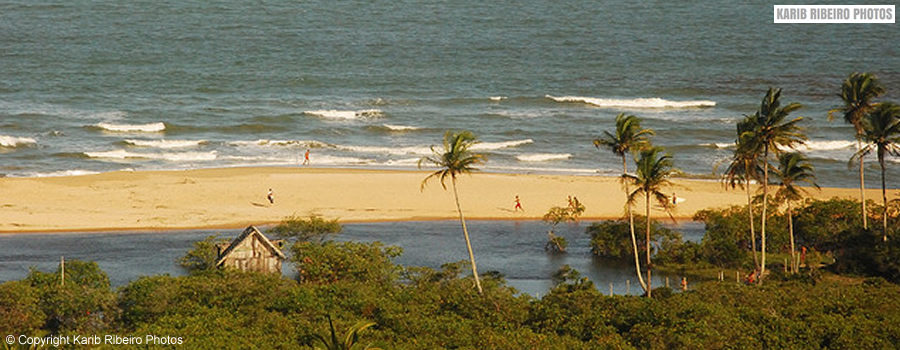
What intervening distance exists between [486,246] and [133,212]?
20355 millimetres

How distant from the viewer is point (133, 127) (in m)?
91.7

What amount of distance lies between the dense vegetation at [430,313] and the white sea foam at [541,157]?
41.6 meters

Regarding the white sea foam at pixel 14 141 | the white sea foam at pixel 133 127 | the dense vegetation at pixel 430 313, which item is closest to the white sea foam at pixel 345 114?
the white sea foam at pixel 133 127

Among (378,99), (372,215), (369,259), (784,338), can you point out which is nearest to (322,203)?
(372,215)

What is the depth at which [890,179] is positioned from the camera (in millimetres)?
76438

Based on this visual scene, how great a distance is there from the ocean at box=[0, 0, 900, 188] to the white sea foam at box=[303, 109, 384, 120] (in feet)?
0.90

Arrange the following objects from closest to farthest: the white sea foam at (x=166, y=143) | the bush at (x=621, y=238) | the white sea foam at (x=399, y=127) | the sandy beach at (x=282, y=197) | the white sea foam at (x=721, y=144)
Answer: the bush at (x=621, y=238) < the sandy beach at (x=282, y=197) < the white sea foam at (x=166, y=143) < the white sea foam at (x=721, y=144) < the white sea foam at (x=399, y=127)

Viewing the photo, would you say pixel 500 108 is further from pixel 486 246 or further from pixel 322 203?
pixel 486 246

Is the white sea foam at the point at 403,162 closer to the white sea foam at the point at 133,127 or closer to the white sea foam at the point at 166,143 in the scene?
the white sea foam at the point at 166,143

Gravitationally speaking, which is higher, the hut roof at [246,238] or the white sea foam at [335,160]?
the white sea foam at [335,160]

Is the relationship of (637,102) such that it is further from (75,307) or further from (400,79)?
(75,307)

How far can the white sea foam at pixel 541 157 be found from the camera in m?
82.7

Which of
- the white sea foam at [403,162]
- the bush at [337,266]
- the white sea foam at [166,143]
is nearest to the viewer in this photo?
the bush at [337,266]

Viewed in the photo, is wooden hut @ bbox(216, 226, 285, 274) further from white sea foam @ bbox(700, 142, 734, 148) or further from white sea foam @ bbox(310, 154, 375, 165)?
white sea foam @ bbox(700, 142, 734, 148)
